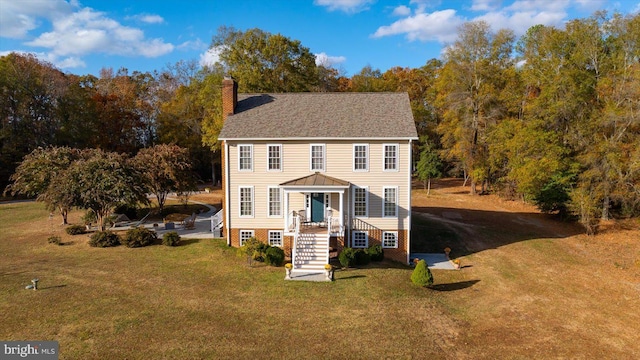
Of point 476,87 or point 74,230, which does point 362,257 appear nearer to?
point 74,230

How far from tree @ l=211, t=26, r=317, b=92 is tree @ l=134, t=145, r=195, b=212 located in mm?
13227

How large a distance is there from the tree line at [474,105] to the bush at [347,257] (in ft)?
68.0

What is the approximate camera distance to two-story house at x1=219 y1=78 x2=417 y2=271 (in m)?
23.4

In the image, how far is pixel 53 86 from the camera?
1953 inches

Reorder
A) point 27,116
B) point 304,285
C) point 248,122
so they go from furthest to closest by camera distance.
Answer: point 27,116 < point 248,122 < point 304,285

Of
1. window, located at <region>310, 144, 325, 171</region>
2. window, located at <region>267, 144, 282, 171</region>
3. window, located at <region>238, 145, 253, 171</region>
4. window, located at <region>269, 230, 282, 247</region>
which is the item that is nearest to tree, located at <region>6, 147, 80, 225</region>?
window, located at <region>238, 145, 253, 171</region>

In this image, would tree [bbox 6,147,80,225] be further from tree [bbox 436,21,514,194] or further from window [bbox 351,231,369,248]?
tree [bbox 436,21,514,194]

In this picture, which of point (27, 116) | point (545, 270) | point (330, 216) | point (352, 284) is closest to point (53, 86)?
point (27, 116)

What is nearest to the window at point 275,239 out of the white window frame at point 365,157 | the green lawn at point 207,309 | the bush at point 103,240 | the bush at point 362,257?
the green lawn at point 207,309

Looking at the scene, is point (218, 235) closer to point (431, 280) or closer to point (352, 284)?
point (352, 284)

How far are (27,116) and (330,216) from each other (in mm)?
46033

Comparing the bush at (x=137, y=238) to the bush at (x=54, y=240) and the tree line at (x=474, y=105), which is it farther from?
the tree line at (x=474, y=105)

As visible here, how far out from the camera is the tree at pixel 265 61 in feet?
142

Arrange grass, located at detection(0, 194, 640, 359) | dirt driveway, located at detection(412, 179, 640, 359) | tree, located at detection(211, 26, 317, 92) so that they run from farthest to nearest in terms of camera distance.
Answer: tree, located at detection(211, 26, 317, 92) < dirt driveway, located at detection(412, 179, 640, 359) < grass, located at detection(0, 194, 640, 359)
